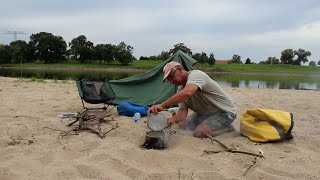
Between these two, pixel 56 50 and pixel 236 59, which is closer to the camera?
pixel 56 50

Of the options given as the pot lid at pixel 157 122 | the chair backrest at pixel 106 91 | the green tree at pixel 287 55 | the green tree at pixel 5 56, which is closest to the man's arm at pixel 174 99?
the pot lid at pixel 157 122

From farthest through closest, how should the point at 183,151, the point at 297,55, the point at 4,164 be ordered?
the point at 297,55
the point at 183,151
the point at 4,164

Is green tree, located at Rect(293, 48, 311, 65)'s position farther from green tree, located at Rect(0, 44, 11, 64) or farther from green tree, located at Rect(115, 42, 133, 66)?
green tree, located at Rect(0, 44, 11, 64)

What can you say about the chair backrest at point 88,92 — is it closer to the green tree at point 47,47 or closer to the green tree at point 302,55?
the green tree at point 47,47

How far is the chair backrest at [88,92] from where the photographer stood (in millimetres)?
6523

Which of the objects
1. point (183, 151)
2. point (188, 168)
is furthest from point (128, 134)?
point (188, 168)

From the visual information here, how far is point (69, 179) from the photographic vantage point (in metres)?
3.06

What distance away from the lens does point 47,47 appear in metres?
61.8

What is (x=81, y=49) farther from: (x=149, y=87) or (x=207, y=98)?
(x=207, y=98)

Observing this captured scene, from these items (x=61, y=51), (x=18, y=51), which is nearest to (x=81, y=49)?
(x=61, y=51)

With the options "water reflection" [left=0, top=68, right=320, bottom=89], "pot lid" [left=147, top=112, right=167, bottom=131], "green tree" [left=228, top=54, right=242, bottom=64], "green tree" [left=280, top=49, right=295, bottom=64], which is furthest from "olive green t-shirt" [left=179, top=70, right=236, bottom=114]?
"green tree" [left=228, top=54, right=242, bottom=64]

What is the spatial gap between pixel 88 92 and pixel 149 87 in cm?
155

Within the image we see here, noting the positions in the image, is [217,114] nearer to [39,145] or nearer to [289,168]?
[289,168]

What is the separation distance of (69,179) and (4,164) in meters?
0.82
